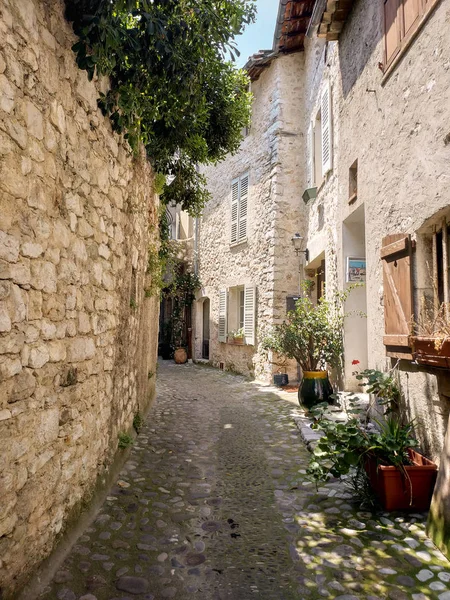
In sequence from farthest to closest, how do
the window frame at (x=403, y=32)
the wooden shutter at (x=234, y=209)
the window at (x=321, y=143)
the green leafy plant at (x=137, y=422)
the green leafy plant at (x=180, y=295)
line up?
the green leafy plant at (x=180, y=295), the wooden shutter at (x=234, y=209), the window at (x=321, y=143), the green leafy plant at (x=137, y=422), the window frame at (x=403, y=32)

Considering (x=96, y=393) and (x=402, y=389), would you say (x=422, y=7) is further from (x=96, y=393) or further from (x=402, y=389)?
(x=96, y=393)

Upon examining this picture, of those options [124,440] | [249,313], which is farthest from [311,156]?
[124,440]

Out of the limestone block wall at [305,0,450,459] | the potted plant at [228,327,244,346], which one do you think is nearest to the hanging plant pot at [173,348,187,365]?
the potted plant at [228,327,244,346]

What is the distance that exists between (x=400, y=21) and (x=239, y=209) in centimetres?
691

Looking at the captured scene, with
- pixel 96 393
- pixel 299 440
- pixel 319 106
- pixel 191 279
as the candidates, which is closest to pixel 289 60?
pixel 319 106

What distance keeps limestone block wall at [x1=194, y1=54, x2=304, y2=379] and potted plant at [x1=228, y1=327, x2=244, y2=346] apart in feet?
0.59

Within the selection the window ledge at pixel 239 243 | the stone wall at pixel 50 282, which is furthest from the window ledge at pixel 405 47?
the window ledge at pixel 239 243

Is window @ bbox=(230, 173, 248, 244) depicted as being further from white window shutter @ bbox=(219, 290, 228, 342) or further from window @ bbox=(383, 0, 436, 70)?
window @ bbox=(383, 0, 436, 70)

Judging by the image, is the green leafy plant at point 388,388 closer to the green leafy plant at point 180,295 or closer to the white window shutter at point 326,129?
the white window shutter at point 326,129

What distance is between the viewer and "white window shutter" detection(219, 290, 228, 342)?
35.9ft

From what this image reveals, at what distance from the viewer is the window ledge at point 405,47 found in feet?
10.7

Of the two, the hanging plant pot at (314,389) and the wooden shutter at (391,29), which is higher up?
the wooden shutter at (391,29)

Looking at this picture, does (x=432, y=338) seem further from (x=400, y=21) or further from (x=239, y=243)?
(x=239, y=243)

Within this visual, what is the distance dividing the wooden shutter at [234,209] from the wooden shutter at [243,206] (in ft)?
0.61
